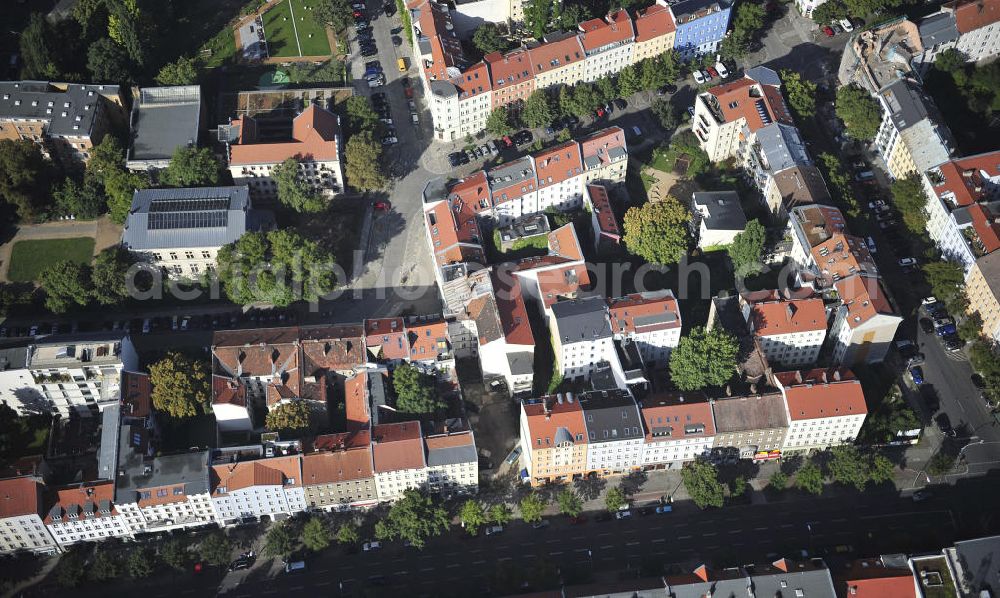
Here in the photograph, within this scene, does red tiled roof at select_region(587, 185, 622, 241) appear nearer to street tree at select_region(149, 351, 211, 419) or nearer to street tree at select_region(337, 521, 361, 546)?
street tree at select_region(337, 521, 361, 546)

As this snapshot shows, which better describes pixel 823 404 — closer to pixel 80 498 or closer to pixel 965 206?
pixel 965 206

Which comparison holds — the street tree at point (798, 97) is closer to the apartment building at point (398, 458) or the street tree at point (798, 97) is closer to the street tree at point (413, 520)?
the apartment building at point (398, 458)

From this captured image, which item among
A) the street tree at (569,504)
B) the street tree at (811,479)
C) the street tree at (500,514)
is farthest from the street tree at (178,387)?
the street tree at (811,479)

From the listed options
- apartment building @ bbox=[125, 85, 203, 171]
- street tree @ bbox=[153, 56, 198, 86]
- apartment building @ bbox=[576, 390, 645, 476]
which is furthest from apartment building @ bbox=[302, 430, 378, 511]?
street tree @ bbox=[153, 56, 198, 86]

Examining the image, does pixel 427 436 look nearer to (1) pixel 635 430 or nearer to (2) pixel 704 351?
(1) pixel 635 430

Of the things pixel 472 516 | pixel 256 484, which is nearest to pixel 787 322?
pixel 472 516

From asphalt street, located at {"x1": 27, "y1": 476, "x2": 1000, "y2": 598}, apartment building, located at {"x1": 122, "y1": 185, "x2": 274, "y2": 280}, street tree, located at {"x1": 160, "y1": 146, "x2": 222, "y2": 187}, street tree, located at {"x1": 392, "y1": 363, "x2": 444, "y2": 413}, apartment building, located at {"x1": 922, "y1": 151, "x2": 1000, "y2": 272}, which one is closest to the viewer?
asphalt street, located at {"x1": 27, "y1": 476, "x2": 1000, "y2": 598}
